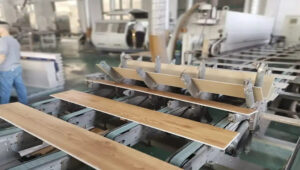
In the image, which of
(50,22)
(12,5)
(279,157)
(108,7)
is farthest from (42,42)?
(279,157)

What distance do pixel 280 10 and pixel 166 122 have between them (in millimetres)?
7584

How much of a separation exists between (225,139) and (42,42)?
439 inches

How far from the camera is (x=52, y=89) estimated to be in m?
4.18

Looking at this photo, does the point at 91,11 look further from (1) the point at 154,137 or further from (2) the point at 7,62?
(1) the point at 154,137

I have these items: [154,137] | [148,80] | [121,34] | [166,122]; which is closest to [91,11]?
[121,34]

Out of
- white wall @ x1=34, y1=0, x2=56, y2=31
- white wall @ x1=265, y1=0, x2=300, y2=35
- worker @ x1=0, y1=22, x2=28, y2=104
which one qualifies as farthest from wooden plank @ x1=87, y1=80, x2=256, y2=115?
white wall @ x1=34, y1=0, x2=56, y2=31

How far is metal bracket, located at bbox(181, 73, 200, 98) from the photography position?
1.43m

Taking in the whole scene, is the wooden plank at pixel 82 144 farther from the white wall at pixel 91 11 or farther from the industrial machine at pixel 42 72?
the white wall at pixel 91 11

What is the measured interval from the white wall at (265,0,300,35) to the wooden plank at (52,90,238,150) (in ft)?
23.5

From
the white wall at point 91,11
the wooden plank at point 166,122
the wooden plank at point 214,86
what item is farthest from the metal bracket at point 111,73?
the white wall at point 91,11

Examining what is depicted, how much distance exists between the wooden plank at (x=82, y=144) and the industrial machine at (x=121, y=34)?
627cm

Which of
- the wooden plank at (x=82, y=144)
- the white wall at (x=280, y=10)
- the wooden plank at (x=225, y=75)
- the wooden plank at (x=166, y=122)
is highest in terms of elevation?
the white wall at (x=280, y=10)

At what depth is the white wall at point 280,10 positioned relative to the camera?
6.72 meters

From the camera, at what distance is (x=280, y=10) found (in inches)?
273
